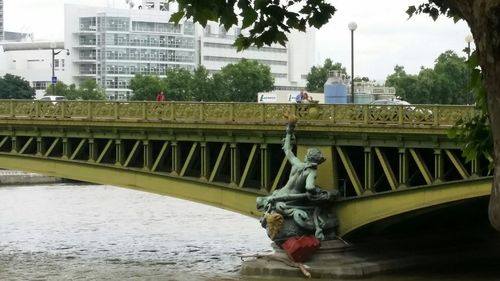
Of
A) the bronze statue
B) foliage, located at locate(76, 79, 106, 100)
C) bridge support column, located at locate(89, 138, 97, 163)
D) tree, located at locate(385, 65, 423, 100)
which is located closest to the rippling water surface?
the bronze statue

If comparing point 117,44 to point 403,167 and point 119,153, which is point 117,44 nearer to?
point 119,153

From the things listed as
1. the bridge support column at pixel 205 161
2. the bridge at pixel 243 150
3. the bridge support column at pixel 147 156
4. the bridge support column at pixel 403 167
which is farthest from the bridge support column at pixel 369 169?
the bridge support column at pixel 147 156

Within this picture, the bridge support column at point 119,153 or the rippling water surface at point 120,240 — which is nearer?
the rippling water surface at point 120,240

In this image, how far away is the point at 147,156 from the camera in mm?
31297

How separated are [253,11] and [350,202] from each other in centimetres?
2040

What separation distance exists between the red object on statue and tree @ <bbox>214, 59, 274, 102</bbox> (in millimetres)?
73498

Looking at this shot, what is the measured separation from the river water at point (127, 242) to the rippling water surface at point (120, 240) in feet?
0.09

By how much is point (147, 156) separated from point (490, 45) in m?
26.5

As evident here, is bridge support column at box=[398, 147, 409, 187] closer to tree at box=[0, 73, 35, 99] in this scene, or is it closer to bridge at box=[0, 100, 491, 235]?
bridge at box=[0, 100, 491, 235]

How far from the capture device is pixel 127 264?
30.8 meters

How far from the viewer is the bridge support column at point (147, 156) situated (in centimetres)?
3103

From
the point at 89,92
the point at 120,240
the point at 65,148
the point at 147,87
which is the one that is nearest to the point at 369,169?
the point at 65,148

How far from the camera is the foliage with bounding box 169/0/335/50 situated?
24.3 feet

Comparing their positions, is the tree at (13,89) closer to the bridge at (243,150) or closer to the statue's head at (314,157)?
the bridge at (243,150)
